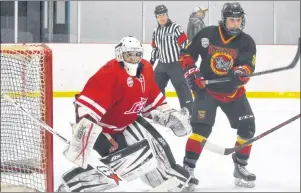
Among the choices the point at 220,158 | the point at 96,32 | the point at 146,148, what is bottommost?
the point at 220,158

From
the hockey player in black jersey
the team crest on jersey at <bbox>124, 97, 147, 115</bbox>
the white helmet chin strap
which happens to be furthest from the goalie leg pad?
the hockey player in black jersey

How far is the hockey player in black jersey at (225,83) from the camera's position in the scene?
221 cm

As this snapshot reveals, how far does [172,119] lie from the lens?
6.37 feet

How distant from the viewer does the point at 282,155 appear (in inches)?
99.3

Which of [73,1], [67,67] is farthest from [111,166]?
[67,67]

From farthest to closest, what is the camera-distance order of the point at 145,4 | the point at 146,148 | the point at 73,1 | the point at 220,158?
the point at 145,4, the point at 73,1, the point at 220,158, the point at 146,148

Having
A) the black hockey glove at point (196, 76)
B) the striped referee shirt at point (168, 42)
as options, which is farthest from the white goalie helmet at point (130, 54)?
the striped referee shirt at point (168, 42)

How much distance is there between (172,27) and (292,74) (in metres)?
1.03

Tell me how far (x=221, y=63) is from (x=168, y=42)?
1070 millimetres

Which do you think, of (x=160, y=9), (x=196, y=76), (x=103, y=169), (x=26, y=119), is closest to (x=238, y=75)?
(x=196, y=76)

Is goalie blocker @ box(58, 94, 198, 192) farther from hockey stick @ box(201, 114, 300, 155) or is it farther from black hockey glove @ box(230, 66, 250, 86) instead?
black hockey glove @ box(230, 66, 250, 86)

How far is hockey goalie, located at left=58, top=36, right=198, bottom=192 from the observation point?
5.76ft

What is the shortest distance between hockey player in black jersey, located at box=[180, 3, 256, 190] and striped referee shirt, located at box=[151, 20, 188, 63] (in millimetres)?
941

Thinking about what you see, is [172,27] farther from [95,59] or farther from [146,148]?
[146,148]
